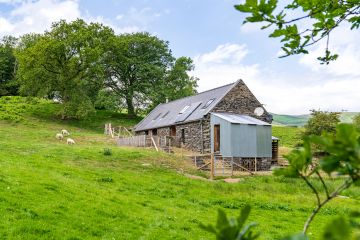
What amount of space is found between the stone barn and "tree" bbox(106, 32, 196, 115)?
13.7 metres

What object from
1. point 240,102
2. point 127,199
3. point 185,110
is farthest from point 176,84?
point 127,199

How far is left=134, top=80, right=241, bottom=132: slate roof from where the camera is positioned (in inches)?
1435

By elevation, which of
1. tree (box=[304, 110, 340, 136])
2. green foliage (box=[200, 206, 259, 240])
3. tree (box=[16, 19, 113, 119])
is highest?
tree (box=[16, 19, 113, 119])

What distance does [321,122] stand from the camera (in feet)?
123

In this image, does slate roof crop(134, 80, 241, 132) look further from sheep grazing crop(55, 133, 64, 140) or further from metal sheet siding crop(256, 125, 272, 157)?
sheep grazing crop(55, 133, 64, 140)

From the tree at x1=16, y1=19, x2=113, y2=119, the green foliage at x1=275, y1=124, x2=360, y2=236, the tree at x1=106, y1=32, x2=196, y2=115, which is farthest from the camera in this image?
the tree at x1=106, y1=32, x2=196, y2=115

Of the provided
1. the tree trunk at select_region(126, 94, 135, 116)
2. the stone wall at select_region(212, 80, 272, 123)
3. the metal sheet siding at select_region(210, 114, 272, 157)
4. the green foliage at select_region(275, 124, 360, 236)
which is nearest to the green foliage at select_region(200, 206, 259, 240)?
the green foliage at select_region(275, 124, 360, 236)

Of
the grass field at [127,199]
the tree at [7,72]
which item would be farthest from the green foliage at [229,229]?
the tree at [7,72]

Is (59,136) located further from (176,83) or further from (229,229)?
(229,229)

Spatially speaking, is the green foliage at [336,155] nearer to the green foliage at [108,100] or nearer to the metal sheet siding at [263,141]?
the metal sheet siding at [263,141]

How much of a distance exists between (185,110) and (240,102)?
6257mm

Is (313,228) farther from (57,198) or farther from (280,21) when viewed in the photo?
(280,21)

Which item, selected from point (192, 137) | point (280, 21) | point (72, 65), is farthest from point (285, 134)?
point (280, 21)

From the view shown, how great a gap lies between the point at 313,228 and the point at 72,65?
44.2 meters
